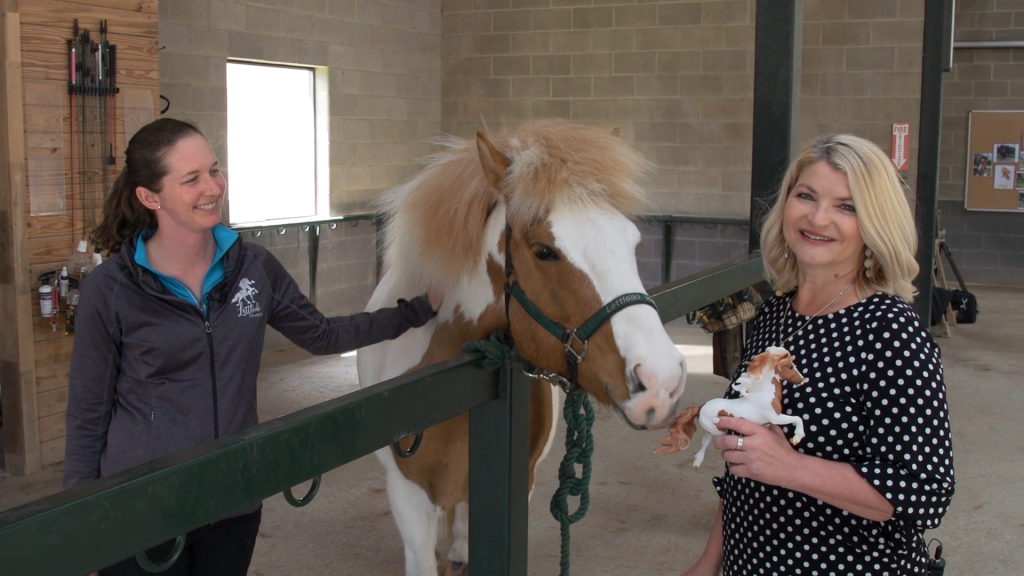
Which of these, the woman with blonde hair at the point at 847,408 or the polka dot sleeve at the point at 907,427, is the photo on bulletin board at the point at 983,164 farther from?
the polka dot sleeve at the point at 907,427

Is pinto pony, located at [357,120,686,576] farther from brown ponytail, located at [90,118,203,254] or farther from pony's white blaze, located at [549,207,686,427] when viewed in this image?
brown ponytail, located at [90,118,203,254]

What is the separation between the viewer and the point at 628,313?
1.39 meters

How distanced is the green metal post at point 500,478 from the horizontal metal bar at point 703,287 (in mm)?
617

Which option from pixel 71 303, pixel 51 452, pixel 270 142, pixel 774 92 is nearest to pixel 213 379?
pixel 774 92

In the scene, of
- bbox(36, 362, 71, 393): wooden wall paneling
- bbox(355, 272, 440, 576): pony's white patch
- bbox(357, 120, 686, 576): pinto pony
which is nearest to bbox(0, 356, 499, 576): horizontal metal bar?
bbox(357, 120, 686, 576): pinto pony

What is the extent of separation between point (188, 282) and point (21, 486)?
8.88 feet

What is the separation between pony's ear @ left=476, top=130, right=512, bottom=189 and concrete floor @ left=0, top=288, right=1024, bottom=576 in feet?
2.84

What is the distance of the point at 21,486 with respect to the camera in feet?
11.9

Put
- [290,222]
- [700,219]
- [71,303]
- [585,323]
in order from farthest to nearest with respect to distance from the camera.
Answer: [700,219] → [290,222] → [71,303] → [585,323]

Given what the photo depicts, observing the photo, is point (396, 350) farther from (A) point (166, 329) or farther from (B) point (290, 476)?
(B) point (290, 476)

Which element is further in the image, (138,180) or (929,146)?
(929,146)

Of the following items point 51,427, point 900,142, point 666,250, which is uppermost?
point 900,142

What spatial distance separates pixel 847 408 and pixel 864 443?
0.16 feet

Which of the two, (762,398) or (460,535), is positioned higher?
(762,398)
